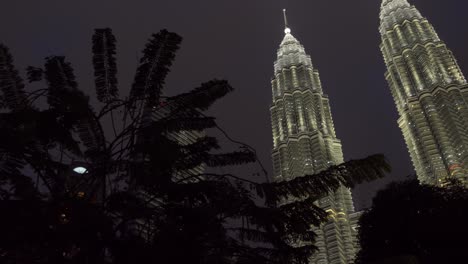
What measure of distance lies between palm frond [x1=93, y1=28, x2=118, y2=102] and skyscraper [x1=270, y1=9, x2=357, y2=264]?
8456cm

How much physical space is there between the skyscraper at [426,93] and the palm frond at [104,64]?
77701mm

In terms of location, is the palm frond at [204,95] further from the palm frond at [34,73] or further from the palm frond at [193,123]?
the palm frond at [34,73]

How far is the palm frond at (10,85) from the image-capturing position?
778 centimetres

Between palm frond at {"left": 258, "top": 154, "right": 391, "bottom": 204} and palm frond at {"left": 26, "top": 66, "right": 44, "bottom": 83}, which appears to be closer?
palm frond at {"left": 258, "top": 154, "right": 391, "bottom": 204}

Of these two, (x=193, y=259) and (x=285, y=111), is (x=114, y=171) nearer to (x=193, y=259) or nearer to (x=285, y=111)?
(x=193, y=259)

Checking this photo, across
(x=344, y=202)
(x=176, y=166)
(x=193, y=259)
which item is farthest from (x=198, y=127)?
(x=344, y=202)

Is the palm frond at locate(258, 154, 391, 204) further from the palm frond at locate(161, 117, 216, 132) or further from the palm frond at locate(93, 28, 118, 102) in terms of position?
the palm frond at locate(93, 28, 118, 102)

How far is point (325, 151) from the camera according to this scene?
101625 millimetres

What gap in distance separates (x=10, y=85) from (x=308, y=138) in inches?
3871

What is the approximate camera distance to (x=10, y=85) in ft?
25.8

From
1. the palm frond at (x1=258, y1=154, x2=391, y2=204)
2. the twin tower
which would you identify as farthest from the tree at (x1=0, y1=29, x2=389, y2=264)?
the twin tower

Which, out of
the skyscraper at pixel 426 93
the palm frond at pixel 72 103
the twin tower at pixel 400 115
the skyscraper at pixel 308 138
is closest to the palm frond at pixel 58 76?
the palm frond at pixel 72 103

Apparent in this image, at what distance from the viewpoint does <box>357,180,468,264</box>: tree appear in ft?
65.4

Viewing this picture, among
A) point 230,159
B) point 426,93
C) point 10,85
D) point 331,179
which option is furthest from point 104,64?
point 426,93
